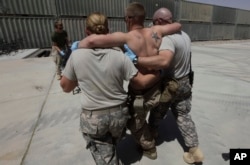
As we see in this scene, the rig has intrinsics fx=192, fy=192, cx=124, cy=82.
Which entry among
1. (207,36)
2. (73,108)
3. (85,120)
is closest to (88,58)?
(85,120)

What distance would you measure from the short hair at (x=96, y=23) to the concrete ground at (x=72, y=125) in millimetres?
1635

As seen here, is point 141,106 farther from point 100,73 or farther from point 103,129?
point 100,73

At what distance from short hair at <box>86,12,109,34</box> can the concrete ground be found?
163 centimetres

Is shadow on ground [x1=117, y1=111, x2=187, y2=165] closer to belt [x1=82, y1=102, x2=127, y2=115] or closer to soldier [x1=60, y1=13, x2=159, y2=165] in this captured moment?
soldier [x1=60, y1=13, x2=159, y2=165]

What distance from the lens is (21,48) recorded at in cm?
1000

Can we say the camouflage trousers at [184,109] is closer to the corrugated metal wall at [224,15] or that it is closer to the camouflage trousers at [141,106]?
the camouflage trousers at [141,106]

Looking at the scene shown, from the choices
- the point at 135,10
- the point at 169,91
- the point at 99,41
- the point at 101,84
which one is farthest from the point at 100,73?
the point at 169,91

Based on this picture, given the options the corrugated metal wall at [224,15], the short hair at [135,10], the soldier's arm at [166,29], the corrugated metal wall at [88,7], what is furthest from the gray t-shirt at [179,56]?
the corrugated metal wall at [224,15]

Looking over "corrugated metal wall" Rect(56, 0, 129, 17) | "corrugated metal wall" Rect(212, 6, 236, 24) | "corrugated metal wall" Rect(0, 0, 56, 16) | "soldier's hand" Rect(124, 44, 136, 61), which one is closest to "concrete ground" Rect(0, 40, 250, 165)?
"soldier's hand" Rect(124, 44, 136, 61)

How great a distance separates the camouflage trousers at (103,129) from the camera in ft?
5.88

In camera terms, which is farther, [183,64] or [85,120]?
[183,64]

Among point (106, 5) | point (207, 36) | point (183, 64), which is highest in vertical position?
point (106, 5)

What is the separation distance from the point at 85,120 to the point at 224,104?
330 centimetres

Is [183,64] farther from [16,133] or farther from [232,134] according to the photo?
[16,133]
